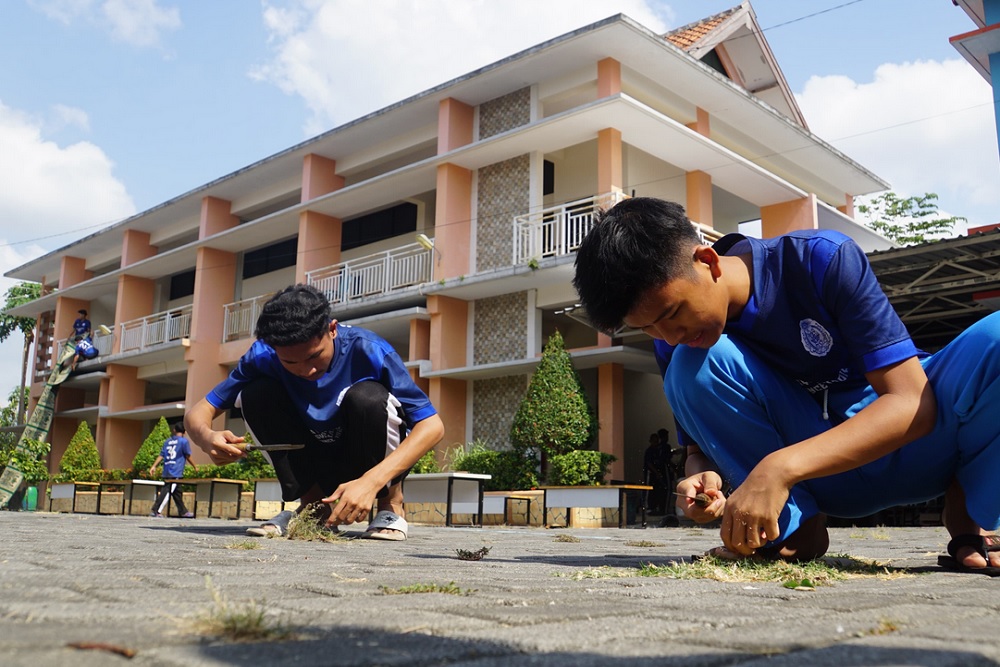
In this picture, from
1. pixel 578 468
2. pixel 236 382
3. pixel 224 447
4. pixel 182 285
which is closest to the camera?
pixel 224 447

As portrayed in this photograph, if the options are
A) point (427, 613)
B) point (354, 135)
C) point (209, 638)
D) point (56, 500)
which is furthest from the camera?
point (56, 500)

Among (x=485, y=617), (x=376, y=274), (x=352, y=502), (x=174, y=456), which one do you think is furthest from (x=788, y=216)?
(x=485, y=617)

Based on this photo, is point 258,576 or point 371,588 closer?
point 371,588

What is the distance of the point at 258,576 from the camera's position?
237cm

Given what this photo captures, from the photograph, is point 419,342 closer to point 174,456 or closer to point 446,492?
point 174,456

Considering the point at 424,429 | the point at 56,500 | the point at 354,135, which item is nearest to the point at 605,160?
the point at 354,135

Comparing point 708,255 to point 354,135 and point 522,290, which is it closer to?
point 522,290

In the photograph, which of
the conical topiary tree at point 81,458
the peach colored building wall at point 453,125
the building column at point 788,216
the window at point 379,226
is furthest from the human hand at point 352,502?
the conical topiary tree at point 81,458

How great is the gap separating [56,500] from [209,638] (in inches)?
881

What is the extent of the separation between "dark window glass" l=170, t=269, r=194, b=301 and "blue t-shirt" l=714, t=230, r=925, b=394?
24351 mm

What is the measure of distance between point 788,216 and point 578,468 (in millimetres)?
8095

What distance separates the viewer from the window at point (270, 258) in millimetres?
22234

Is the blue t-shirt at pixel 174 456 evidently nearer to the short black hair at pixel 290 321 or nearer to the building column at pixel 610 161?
the building column at pixel 610 161

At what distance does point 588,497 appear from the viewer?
11812mm
